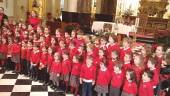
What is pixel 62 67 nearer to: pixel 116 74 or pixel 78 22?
pixel 116 74

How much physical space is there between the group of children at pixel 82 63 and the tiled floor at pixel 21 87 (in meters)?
0.18

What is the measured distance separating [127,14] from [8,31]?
6879 mm

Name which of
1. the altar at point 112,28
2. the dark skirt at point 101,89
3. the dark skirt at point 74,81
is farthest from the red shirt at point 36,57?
the altar at point 112,28

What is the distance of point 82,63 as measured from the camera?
4730mm

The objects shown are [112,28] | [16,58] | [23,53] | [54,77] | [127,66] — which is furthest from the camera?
[112,28]

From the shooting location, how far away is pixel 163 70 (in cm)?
414

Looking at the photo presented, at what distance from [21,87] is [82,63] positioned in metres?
1.34

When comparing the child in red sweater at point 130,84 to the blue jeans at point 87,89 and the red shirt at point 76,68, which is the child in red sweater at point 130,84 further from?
the red shirt at point 76,68

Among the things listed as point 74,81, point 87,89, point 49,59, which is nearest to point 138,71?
point 87,89

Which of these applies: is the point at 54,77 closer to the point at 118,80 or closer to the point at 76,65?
the point at 76,65

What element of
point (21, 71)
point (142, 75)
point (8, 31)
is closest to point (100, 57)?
point (142, 75)

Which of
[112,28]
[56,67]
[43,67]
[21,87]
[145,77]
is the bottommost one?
[21,87]

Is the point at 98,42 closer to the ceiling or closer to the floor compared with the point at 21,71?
closer to the ceiling

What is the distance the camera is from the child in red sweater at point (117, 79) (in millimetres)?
4113
